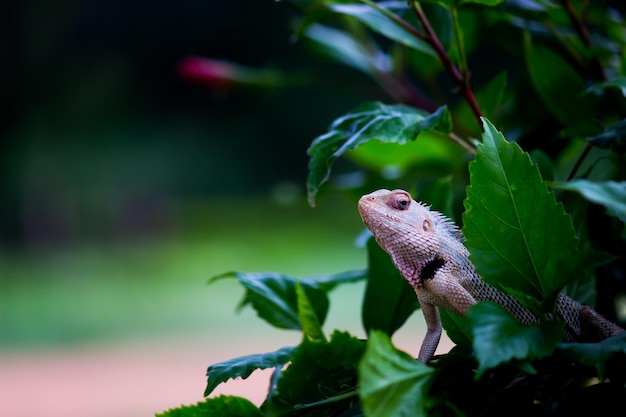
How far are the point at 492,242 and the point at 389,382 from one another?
0.10 metres

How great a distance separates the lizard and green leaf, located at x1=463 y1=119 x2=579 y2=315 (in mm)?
121

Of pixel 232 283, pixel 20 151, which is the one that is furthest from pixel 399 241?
pixel 20 151

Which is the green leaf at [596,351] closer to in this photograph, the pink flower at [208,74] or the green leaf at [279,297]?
the green leaf at [279,297]

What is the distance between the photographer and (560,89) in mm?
580

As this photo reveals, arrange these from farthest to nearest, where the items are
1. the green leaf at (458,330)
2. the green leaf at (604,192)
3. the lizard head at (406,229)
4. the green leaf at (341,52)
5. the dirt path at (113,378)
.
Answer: the dirt path at (113,378)
the green leaf at (341,52)
the lizard head at (406,229)
the green leaf at (458,330)
the green leaf at (604,192)

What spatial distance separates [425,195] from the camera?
554 millimetres

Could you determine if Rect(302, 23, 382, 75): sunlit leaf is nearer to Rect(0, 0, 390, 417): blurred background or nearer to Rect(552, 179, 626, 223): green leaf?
Rect(552, 179, 626, 223): green leaf

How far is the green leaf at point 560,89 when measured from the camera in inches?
22.4

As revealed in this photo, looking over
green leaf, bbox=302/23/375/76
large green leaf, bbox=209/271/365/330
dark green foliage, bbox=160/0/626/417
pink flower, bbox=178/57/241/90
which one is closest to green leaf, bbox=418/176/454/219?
dark green foliage, bbox=160/0/626/417

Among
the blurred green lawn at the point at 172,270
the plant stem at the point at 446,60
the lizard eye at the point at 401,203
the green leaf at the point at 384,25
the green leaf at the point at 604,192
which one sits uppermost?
the green leaf at the point at 384,25

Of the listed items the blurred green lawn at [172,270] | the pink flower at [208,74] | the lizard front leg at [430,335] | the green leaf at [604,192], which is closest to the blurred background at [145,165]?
the blurred green lawn at [172,270]

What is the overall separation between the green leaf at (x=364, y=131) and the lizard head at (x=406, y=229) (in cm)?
7

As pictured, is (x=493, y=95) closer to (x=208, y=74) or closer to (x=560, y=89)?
(x=560, y=89)

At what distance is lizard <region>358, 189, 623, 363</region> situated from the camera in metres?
0.48
